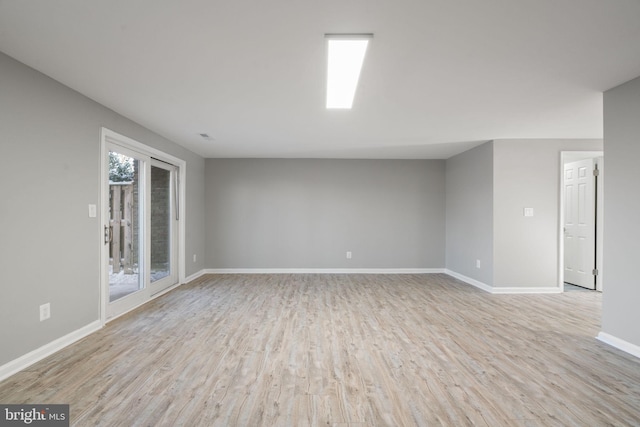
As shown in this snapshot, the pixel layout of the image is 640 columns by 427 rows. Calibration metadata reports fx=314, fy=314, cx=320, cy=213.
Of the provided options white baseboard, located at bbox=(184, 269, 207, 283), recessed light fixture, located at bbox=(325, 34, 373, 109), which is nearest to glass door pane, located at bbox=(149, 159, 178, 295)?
white baseboard, located at bbox=(184, 269, 207, 283)

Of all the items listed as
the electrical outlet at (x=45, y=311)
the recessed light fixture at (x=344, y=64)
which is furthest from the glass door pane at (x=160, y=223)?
the recessed light fixture at (x=344, y=64)

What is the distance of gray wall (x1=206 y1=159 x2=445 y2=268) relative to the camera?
21.0 feet

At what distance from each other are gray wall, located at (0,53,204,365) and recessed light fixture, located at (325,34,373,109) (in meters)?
2.34

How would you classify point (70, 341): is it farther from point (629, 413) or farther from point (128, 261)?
point (629, 413)

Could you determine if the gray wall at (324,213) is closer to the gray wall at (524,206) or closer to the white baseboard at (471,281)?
the white baseboard at (471,281)

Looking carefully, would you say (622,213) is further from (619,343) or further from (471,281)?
(471,281)

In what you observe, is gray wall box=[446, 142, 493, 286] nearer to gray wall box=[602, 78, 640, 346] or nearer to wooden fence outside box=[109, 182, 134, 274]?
gray wall box=[602, 78, 640, 346]

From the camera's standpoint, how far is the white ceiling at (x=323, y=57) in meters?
1.76

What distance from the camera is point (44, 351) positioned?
2557 millimetres

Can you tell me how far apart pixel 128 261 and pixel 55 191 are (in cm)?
144

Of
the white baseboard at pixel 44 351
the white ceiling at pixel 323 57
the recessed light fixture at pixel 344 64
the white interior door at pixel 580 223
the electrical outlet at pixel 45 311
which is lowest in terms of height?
the white baseboard at pixel 44 351

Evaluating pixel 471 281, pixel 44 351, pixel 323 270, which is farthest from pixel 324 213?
pixel 44 351

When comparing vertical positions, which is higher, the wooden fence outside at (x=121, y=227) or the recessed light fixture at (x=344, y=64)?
the recessed light fixture at (x=344, y=64)

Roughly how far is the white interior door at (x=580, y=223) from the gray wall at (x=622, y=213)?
2.64 metres
